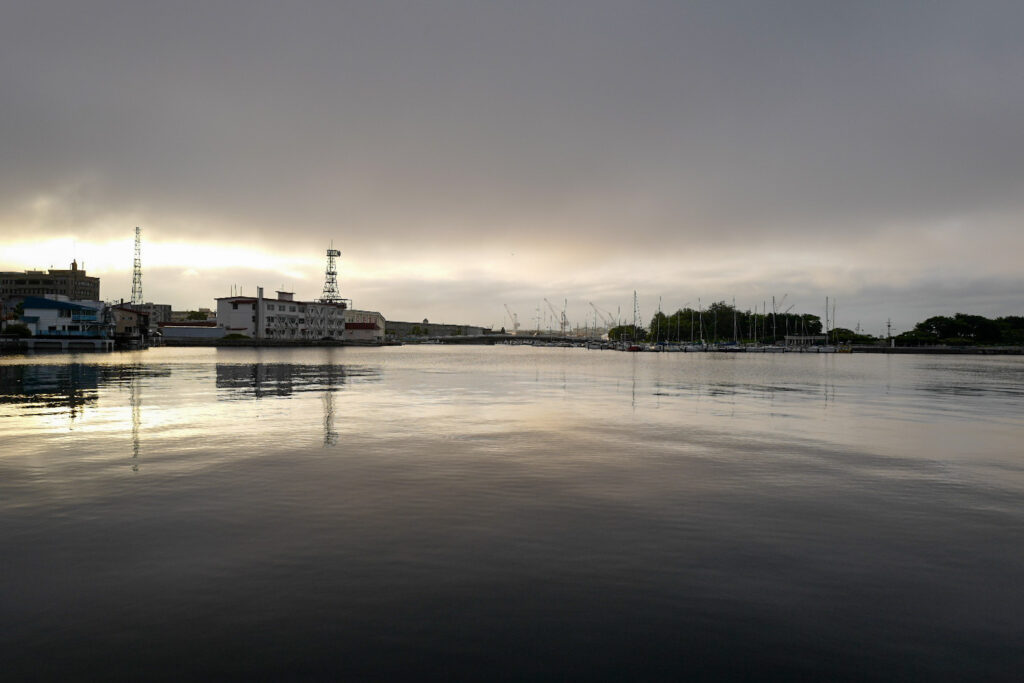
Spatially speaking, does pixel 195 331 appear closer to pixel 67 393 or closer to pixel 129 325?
pixel 129 325

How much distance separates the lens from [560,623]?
851 centimetres

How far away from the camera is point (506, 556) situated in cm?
1105

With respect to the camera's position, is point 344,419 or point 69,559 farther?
point 344,419

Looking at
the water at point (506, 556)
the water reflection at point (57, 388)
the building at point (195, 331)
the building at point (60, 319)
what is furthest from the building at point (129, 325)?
the water at point (506, 556)

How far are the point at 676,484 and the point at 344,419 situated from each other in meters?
18.3

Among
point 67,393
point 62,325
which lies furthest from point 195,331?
point 67,393

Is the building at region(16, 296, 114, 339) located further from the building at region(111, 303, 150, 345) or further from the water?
the water

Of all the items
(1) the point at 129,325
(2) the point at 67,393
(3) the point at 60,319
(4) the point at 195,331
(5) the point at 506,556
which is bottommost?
(5) the point at 506,556

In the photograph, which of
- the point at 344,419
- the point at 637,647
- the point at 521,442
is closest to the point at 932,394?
the point at 521,442

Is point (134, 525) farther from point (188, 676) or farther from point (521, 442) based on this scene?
point (521, 442)

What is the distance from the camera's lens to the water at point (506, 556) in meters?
7.75

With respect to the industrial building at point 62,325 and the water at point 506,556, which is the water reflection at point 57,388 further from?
the industrial building at point 62,325

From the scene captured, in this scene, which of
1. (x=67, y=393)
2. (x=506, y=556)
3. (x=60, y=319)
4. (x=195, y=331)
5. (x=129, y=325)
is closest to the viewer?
(x=506, y=556)

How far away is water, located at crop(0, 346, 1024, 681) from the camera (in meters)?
7.75
